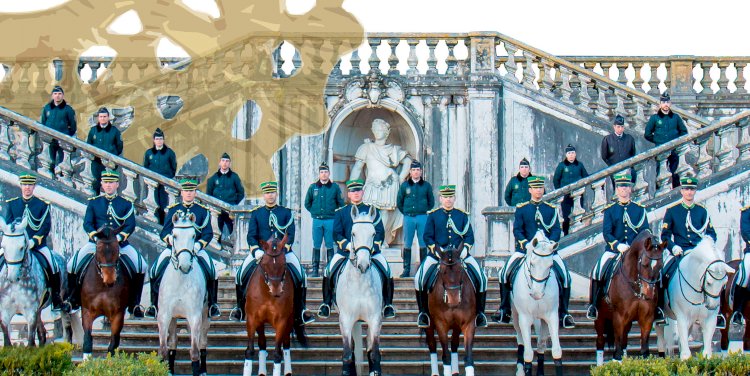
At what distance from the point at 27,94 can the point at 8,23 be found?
1.43 metres

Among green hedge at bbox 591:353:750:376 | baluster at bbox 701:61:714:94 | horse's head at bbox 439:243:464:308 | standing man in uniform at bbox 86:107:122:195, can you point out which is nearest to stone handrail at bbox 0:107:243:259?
standing man in uniform at bbox 86:107:122:195

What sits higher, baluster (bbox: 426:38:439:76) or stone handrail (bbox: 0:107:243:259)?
baluster (bbox: 426:38:439:76)

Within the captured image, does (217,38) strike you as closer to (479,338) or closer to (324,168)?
(324,168)

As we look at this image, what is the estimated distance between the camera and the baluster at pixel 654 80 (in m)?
26.7

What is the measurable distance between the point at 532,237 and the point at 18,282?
7.43 metres

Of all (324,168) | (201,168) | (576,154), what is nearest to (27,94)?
(201,168)

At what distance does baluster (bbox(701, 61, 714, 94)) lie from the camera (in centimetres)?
2692

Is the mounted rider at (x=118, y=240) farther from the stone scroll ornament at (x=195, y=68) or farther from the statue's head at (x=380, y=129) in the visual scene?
the statue's head at (x=380, y=129)

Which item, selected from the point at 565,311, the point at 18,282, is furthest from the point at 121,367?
the point at 565,311

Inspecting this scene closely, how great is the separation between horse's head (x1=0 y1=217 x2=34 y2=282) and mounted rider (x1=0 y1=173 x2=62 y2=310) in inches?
36.3

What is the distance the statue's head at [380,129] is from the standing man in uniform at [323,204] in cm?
376

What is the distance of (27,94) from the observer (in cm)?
2634

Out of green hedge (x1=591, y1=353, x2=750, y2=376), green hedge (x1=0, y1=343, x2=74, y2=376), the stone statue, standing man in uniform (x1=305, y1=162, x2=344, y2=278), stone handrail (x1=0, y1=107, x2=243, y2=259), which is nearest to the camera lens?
green hedge (x1=591, y1=353, x2=750, y2=376)

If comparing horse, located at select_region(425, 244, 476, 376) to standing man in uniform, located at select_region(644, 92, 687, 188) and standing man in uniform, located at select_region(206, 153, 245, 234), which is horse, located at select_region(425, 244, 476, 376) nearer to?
standing man in uniform, located at select_region(206, 153, 245, 234)
